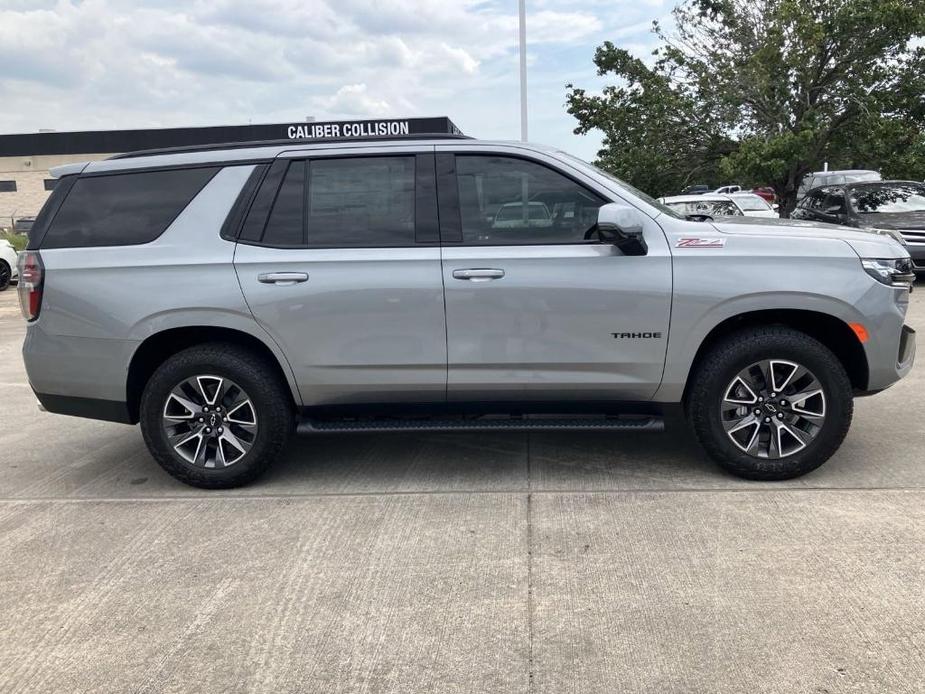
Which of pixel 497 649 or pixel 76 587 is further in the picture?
pixel 76 587

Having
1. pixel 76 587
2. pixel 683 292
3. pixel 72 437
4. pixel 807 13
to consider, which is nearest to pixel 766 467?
pixel 683 292

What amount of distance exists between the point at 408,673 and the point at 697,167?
2051 centimetres

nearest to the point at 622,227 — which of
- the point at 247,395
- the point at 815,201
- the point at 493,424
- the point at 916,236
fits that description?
the point at 493,424

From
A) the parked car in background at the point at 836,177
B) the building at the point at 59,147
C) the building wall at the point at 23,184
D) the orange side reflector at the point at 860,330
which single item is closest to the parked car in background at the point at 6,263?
the orange side reflector at the point at 860,330

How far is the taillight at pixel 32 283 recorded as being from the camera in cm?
465

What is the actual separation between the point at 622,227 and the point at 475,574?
187cm

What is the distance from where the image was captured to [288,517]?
4.31 m

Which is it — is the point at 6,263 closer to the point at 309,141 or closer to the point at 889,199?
the point at 309,141

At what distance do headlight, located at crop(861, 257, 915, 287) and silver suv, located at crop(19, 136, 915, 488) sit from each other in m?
0.01

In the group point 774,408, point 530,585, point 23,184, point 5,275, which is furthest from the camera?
point 23,184

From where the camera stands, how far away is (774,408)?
4.46m

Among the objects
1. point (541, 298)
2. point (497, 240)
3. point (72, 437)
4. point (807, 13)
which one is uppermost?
point (807, 13)

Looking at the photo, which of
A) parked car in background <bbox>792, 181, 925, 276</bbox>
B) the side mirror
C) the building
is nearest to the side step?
the side mirror

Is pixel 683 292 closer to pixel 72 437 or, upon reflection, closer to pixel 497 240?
pixel 497 240
